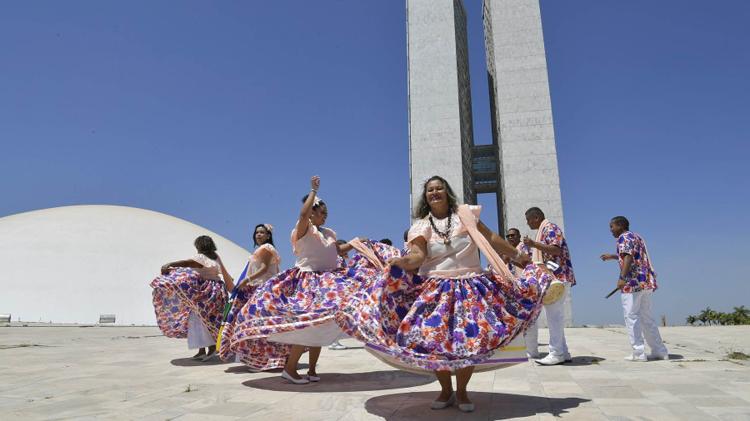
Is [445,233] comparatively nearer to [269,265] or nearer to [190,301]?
[269,265]

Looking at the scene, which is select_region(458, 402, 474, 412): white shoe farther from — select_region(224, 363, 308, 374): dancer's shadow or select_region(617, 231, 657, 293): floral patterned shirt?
select_region(617, 231, 657, 293): floral patterned shirt

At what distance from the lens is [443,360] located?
2850 mm

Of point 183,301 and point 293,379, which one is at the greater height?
point 183,301

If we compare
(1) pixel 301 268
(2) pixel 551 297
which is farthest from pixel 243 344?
(2) pixel 551 297

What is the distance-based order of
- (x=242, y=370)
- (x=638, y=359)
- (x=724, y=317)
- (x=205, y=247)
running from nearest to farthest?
1. (x=242, y=370)
2. (x=638, y=359)
3. (x=205, y=247)
4. (x=724, y=317)

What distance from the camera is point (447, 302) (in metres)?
3.04

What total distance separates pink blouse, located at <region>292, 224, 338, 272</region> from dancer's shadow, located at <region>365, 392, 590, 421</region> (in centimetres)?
146

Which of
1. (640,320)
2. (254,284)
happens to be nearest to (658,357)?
(640,320)

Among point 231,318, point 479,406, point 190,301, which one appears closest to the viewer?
point 479,406

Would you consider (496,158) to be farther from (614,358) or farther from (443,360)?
(443,360)

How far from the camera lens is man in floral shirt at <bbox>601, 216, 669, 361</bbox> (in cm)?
594

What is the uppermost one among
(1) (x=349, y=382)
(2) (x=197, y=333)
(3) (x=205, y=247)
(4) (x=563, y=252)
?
(3) (x=205, y=247)

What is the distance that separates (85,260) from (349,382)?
43420mm

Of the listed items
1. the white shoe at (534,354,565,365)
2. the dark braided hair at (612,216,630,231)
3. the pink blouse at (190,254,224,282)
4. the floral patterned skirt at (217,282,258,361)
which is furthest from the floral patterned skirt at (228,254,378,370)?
the dark braided hair at (612,216,630,231)
